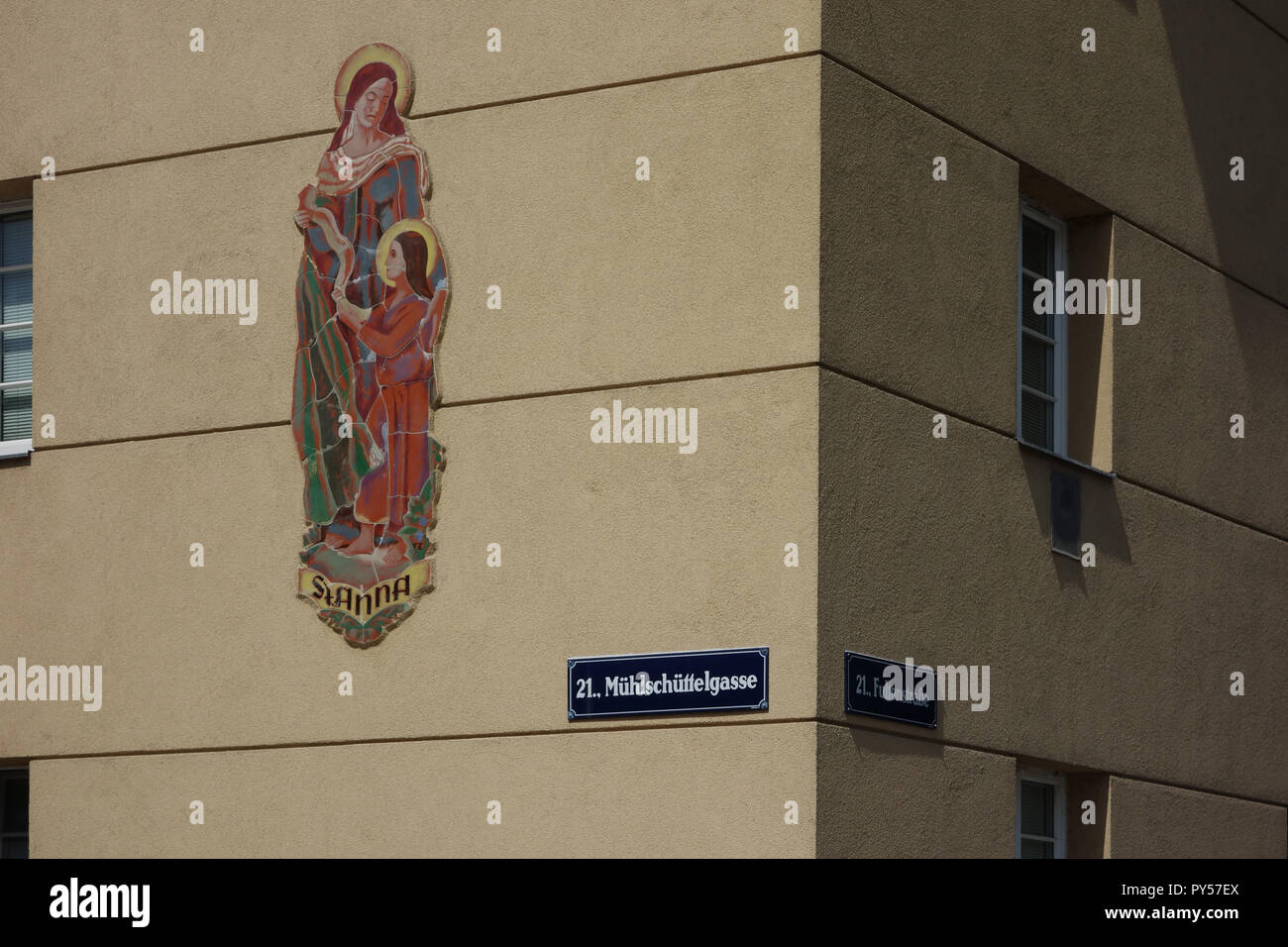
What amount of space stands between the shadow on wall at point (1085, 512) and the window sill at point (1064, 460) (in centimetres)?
2

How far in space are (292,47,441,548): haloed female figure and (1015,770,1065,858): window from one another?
3.80 m

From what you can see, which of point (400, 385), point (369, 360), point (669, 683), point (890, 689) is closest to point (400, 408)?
point (400, 385)

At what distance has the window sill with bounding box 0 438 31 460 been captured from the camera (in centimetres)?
1188

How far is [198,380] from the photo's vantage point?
37.3 ft

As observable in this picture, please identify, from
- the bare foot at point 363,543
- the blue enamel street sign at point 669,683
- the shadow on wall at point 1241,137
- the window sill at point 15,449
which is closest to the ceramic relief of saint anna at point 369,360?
the bare foot at point 363,543

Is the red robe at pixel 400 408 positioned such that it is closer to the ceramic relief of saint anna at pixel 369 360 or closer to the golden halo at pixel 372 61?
the ceramic relief of saint anna at pixel 369 360

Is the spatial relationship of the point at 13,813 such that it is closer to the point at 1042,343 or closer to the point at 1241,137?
the point at 1042,343

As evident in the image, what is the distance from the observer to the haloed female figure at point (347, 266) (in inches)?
425

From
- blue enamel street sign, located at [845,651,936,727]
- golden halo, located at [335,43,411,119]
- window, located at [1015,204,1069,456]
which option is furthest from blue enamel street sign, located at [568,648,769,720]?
golden halo, located at [335,43,411,119]

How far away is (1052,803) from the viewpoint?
11.7 meters

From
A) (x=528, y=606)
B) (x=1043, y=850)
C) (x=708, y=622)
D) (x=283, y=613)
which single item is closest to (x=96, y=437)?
(x=283, y=613)

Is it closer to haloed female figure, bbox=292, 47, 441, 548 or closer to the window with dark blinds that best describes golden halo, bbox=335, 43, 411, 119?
haloed female figure, bbox=292, 47, 441, 548
